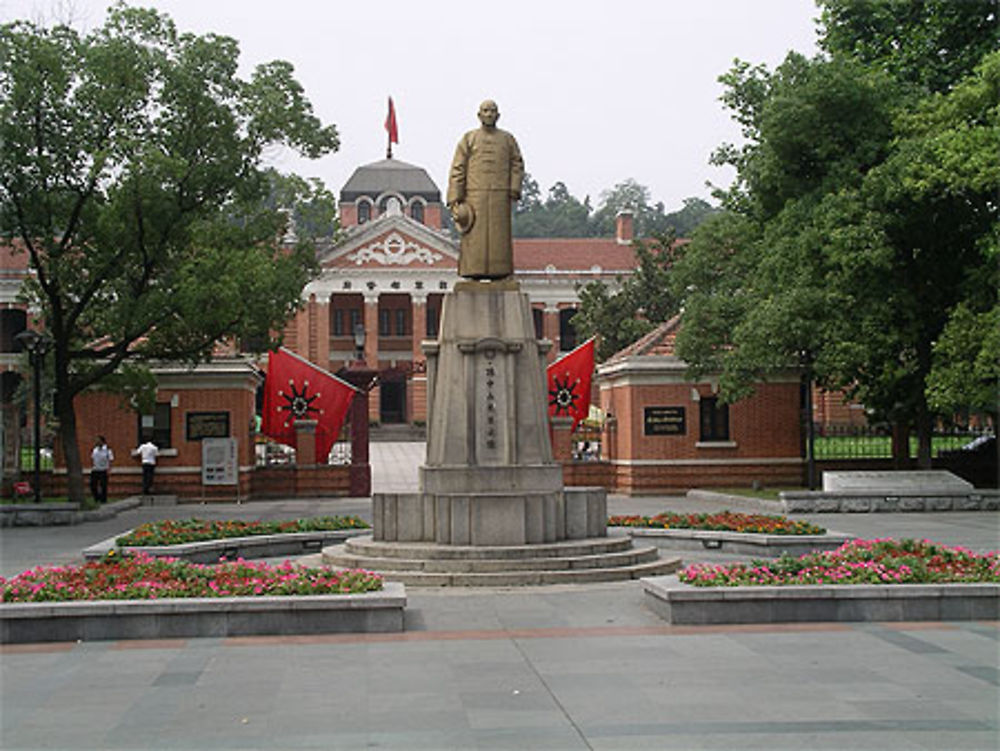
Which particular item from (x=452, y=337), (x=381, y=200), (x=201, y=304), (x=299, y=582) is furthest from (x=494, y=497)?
(x=381, y=200)

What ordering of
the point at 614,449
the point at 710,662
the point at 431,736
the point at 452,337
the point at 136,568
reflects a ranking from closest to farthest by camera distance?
the point at 431,736, the point at 710,662, the point at 136,568, the point at 452,337, the point at 614,449

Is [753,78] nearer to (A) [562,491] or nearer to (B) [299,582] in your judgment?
(A) [562,491]

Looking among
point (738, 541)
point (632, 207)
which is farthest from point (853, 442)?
point (632, 207)

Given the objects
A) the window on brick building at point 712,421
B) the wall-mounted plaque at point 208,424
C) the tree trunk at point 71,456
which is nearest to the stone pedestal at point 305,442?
the wall-mounted plaque at point 208,424

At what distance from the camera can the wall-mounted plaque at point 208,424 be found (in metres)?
29.1

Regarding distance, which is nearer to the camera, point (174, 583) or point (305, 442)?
point (174, 583)

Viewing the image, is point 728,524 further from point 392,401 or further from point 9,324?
point 392,401

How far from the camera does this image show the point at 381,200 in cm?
7706

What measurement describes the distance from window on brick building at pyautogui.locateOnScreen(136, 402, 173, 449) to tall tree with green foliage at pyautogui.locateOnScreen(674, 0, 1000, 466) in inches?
503

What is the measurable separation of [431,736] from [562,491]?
718 centimetres

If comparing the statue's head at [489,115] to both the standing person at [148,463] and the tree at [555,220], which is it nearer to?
the standing person at [148,463]

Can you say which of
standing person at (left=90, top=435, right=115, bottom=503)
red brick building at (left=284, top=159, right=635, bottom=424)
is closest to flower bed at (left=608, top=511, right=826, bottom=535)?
standing person at (left=90, top=435, right=115, bottom=503)

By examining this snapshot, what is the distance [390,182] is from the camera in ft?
259

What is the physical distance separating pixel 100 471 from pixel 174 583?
17190mm
